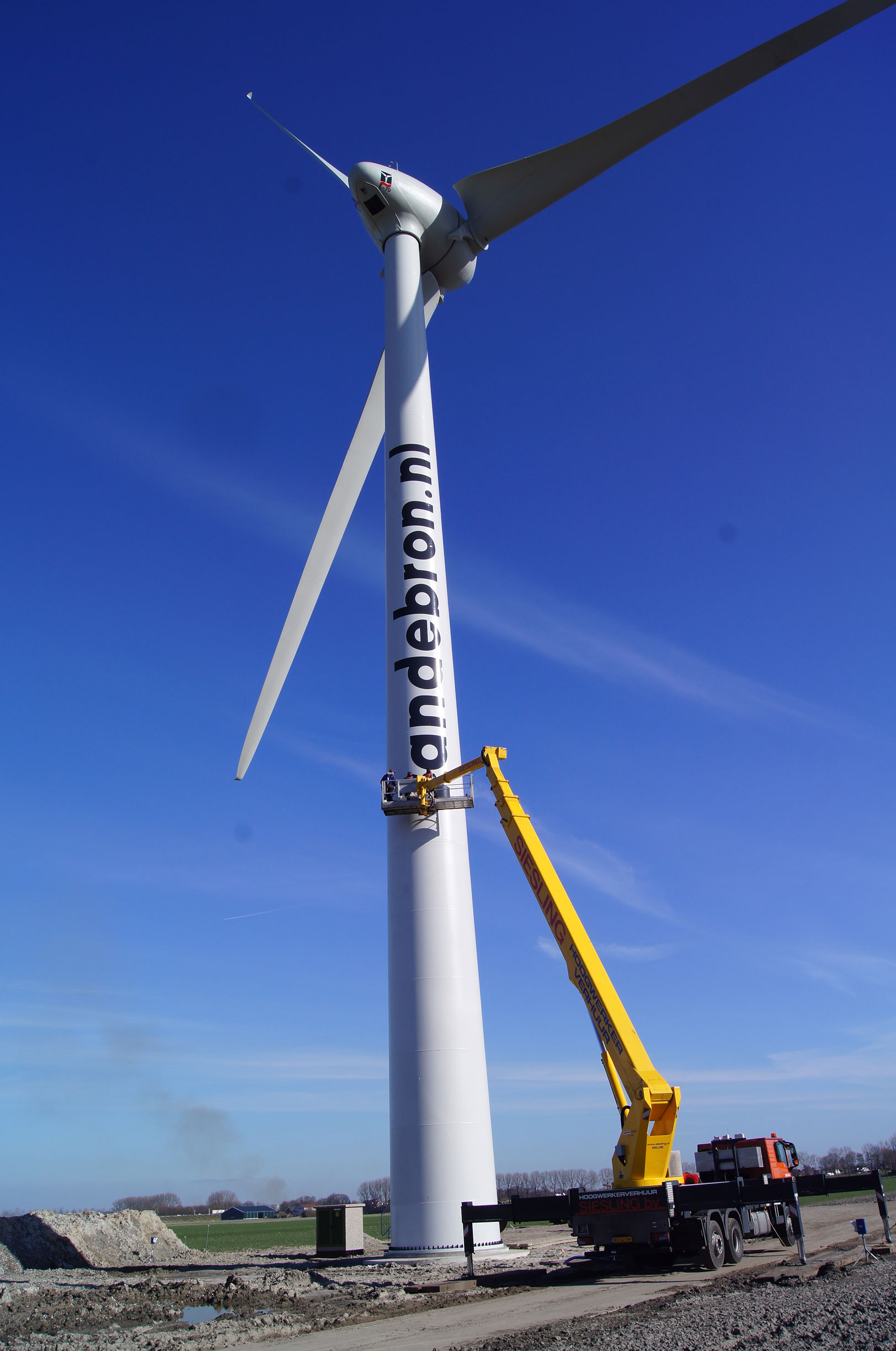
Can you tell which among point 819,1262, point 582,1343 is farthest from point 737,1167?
point 582,1343

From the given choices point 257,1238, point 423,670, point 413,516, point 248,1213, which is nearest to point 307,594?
point 413,516

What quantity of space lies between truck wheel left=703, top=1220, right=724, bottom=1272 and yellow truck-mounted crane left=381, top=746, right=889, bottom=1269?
0.08 ft

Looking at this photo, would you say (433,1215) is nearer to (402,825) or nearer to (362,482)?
(402,825)

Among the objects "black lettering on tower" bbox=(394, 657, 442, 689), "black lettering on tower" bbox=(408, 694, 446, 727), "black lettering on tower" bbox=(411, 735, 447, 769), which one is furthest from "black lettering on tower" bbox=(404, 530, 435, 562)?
"black lettering on tower" bbox=(411, 735, 447, 769)

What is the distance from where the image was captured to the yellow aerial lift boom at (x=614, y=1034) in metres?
18.6

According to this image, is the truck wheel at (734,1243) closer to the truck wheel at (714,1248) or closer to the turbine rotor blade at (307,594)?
the truck wheel at (714,1248)

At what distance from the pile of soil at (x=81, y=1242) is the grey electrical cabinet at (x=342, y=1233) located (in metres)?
6.56

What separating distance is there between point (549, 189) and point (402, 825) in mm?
24067

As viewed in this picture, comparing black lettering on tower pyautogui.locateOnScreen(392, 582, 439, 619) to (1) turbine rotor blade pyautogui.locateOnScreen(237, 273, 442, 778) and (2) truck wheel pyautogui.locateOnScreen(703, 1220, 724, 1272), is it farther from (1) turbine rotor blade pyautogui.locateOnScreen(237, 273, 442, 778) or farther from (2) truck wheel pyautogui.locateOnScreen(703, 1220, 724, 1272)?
(2) truck wheel pyautogui.locateOnScreen(703, 1220, 724, 1272)

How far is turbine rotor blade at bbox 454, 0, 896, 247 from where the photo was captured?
2848cm

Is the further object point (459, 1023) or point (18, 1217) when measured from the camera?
point (18, 1217)

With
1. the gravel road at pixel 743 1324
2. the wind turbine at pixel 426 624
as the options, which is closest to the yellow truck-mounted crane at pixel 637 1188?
the gravel road at pixel 743 1324

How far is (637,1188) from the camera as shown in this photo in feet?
60.0

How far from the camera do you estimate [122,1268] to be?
1106 inches
